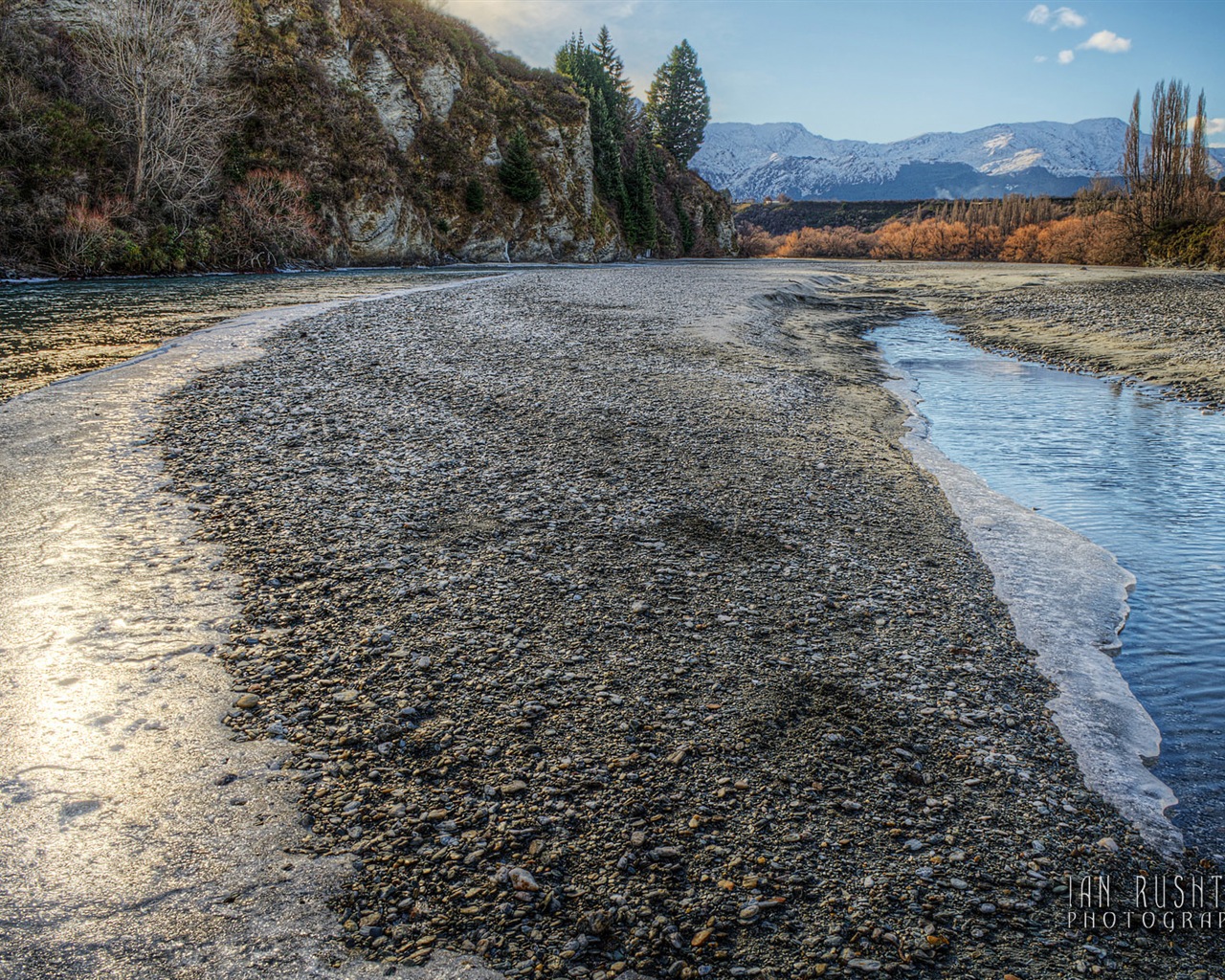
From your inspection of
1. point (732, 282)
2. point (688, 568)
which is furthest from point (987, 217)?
point (688, 568)

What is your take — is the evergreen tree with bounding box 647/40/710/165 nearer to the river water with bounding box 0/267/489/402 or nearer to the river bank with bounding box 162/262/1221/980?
the river water with bounding box 0/267/489/402

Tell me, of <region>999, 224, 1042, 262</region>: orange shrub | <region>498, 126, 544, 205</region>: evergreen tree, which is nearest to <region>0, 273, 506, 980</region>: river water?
<region>498, 126, 544, 205</region>: evergreen tree

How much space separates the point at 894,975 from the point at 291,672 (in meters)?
2.89

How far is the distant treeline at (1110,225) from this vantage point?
45.4 metres

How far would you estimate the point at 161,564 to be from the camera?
4605 mm

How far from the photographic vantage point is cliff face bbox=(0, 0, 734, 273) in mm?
22969

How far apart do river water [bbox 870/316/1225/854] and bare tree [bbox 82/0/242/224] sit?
26147 millimetres

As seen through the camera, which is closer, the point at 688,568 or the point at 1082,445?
the point at 688,568

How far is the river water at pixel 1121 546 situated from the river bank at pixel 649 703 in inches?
13.9

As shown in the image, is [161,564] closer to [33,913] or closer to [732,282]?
[33,913]

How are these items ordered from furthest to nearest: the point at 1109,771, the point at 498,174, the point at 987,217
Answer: the point at 987,217 < the point at 498,174 < the point at 1109,771

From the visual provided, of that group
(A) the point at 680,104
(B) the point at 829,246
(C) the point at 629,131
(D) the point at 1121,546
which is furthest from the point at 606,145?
(D) the point at 1121,546

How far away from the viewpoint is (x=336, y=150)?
114ft

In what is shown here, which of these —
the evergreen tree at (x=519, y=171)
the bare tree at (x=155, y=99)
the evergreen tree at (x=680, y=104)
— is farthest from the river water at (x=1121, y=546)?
the evergreen tree at (x=680, y=104)
